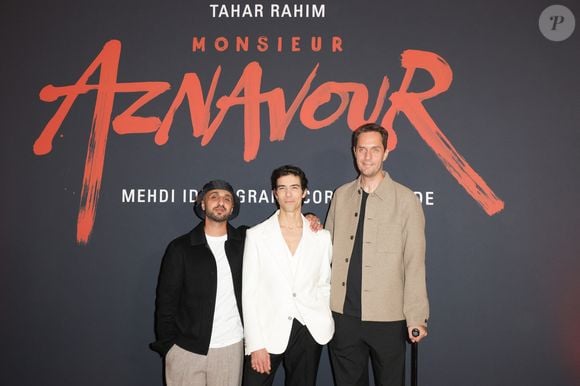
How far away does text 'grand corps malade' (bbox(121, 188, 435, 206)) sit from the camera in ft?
10.1

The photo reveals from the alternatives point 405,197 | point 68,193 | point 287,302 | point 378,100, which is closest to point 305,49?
point 378,100

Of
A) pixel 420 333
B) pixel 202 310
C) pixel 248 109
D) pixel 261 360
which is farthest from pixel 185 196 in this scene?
pixel 420 333

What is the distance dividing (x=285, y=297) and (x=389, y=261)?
61 centimetres

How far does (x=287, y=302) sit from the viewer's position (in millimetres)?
2176

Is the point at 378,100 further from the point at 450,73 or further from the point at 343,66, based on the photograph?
the point at 450,73

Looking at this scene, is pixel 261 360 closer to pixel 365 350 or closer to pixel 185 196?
pixel 365 350

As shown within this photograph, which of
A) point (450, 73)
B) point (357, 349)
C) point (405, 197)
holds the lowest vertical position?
point (357, 349)

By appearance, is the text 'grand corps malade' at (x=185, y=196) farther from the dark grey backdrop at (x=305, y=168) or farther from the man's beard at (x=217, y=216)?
the man's beard at (x=217, y=216)

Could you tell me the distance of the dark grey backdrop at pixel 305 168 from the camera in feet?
9.87

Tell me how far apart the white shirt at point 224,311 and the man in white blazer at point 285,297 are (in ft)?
0.48

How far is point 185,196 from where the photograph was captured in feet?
10.2

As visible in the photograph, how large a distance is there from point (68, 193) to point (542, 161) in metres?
3.55

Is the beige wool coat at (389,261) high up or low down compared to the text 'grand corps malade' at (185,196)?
down

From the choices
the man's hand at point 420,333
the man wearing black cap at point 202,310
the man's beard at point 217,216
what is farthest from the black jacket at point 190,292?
the man's hand at point 420,333
